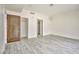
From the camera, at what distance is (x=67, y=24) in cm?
809

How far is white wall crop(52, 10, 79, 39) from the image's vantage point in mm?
7279

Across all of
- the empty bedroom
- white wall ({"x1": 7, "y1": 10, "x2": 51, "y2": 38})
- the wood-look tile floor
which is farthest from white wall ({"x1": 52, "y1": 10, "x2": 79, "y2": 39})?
the wood-look tile floor

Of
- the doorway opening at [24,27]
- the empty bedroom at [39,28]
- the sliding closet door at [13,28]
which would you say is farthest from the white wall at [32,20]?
the doorway opening at [24,27]

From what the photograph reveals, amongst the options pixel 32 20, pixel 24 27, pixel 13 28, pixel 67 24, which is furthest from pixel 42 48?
pixel 67 24

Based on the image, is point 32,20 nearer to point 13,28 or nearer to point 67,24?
point 13,28

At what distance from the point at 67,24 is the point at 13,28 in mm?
4890

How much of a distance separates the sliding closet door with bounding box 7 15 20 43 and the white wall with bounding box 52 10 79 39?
4.52m

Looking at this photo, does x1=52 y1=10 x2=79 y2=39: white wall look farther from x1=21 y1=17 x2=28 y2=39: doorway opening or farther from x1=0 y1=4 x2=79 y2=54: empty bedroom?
x1=21 y1=17 x2=28 y2=39: doorway opening

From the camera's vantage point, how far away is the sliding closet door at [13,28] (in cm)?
535

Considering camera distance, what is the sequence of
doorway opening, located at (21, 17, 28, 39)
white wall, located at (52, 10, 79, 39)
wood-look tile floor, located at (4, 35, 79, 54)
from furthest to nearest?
doorway opening, located at (21, 17, 28, 39), white wall, located at (52, 10, 79, 39), wood-look tile floor, located at (4, 35, 79, 54)

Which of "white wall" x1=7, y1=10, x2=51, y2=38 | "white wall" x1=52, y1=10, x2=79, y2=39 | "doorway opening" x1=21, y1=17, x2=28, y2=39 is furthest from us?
"doorway opening" x1=21, y1=17, x2=28, y2=39

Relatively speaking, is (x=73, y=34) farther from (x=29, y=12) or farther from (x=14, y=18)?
(x=14, y=18)
